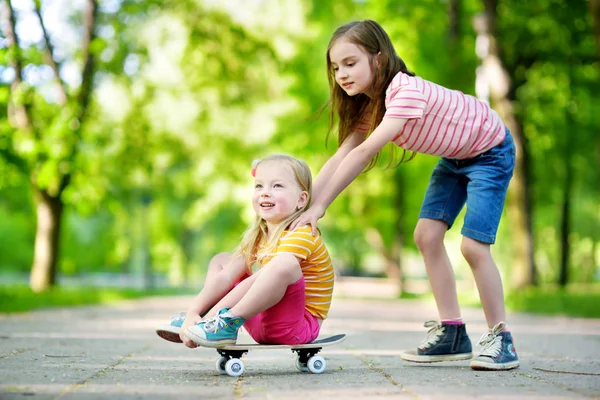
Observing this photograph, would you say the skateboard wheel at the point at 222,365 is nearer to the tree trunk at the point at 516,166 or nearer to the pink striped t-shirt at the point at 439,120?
the pink striped t-shirt at the point at 439,120

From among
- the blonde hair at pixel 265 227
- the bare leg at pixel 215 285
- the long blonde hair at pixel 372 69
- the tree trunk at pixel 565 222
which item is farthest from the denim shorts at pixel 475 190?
the tree trunk at pixel 565 222

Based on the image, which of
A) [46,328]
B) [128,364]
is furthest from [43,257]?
[128,364]

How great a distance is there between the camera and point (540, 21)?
1873 cm

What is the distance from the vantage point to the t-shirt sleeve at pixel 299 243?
397 cm

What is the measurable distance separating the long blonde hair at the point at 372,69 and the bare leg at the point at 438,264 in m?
0.53

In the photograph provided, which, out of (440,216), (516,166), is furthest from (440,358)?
(516,166)

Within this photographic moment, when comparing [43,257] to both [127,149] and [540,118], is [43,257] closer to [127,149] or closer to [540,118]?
[127,149]

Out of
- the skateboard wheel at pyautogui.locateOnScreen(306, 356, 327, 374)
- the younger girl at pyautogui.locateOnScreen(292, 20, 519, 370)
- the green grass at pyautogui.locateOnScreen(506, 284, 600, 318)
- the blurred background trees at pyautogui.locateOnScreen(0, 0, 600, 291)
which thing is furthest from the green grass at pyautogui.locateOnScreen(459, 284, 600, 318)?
the skateboard wheel at pyautogui.locateOnScreen(306, 356, 327, 374)

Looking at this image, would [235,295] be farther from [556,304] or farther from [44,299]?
[556,304]

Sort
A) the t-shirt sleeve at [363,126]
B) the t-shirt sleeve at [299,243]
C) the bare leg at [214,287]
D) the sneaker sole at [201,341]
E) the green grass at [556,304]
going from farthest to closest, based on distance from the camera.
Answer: the green grass at [556,304] → the t-shirt sleeve at [363,126] → the bare leg at [214,287] → the t-shirt sleeve at [299,243] → the sneaker sole at [201,341]

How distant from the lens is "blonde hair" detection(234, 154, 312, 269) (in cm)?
417

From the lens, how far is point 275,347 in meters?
4.03

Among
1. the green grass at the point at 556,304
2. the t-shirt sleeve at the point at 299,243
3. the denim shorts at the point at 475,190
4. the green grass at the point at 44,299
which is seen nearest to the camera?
the t-shirt sleeve at the point at 299,243

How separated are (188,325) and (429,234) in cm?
161
